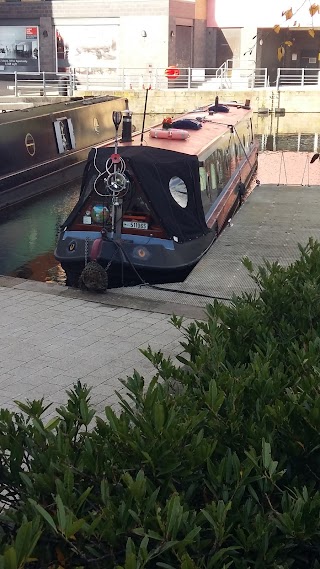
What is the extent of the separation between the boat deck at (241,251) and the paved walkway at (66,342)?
0.36m

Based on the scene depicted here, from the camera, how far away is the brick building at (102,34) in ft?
117

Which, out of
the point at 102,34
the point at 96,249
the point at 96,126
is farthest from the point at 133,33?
the point at 96,249

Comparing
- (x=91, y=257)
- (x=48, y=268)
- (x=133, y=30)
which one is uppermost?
(x=133, y=30)

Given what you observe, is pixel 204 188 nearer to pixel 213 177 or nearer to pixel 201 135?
pixel 213 177

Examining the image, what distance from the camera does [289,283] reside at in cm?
486

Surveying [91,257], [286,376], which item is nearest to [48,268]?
[91,257]

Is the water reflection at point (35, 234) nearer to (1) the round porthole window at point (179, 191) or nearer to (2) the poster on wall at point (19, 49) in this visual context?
(1) the round porthole window at point (179, 191)

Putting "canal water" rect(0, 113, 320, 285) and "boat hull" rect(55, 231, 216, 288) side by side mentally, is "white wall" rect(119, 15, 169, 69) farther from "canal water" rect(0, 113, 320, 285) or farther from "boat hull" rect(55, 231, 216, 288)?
"boat hull" rect(55, 231, 216, 288)

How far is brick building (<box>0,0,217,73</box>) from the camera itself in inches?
1406

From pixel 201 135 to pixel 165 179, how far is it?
107 inches

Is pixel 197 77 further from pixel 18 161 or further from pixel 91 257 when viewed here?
pixel 91 257

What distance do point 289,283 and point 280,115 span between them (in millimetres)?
26820

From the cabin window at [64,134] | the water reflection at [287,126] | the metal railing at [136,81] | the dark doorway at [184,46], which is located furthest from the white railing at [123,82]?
the cabin window at [64,134]

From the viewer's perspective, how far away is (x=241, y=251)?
10.2 meters
